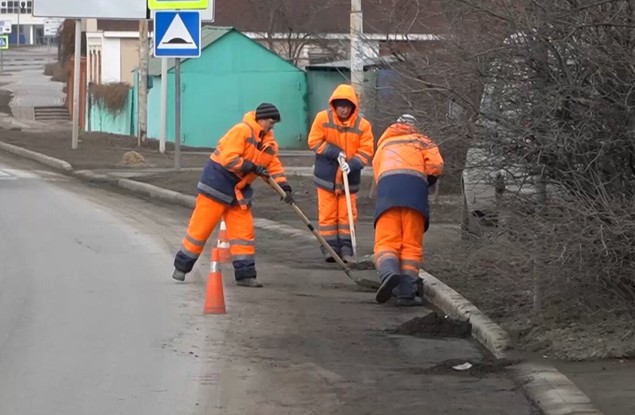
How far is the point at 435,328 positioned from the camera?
892 cm

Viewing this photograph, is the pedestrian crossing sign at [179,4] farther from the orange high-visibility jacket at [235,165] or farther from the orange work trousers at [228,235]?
the orange work trousers at [228,235]

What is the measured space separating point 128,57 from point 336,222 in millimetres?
39145

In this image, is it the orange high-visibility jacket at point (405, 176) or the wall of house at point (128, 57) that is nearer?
the orange high-visibility jacket at point (405, 176)

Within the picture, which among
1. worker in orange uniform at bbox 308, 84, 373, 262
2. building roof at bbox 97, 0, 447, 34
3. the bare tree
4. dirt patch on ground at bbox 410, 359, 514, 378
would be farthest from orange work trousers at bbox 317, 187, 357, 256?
the bare tree

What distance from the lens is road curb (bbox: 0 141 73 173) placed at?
24.1 meters

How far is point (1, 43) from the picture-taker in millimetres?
51781

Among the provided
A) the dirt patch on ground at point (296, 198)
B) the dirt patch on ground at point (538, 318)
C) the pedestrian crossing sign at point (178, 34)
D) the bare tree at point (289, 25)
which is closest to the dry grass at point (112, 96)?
the bare tree at point (289, 25)

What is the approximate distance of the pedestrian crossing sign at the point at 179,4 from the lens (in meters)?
20.4

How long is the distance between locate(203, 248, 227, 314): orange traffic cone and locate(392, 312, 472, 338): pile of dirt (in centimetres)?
134

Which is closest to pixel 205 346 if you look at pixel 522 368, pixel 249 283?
pixel 522 368

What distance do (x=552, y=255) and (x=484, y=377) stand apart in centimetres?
82

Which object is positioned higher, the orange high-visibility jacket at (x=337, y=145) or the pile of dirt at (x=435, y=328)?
the orange high-visibility jacket at (x=337, y=145)

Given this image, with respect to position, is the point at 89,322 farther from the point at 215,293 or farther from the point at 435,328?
the point at 435,328

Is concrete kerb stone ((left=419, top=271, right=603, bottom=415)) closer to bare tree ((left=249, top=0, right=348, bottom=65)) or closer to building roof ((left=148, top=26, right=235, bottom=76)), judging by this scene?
building roof ((left=148, top=26, right=235, bottom=76))
